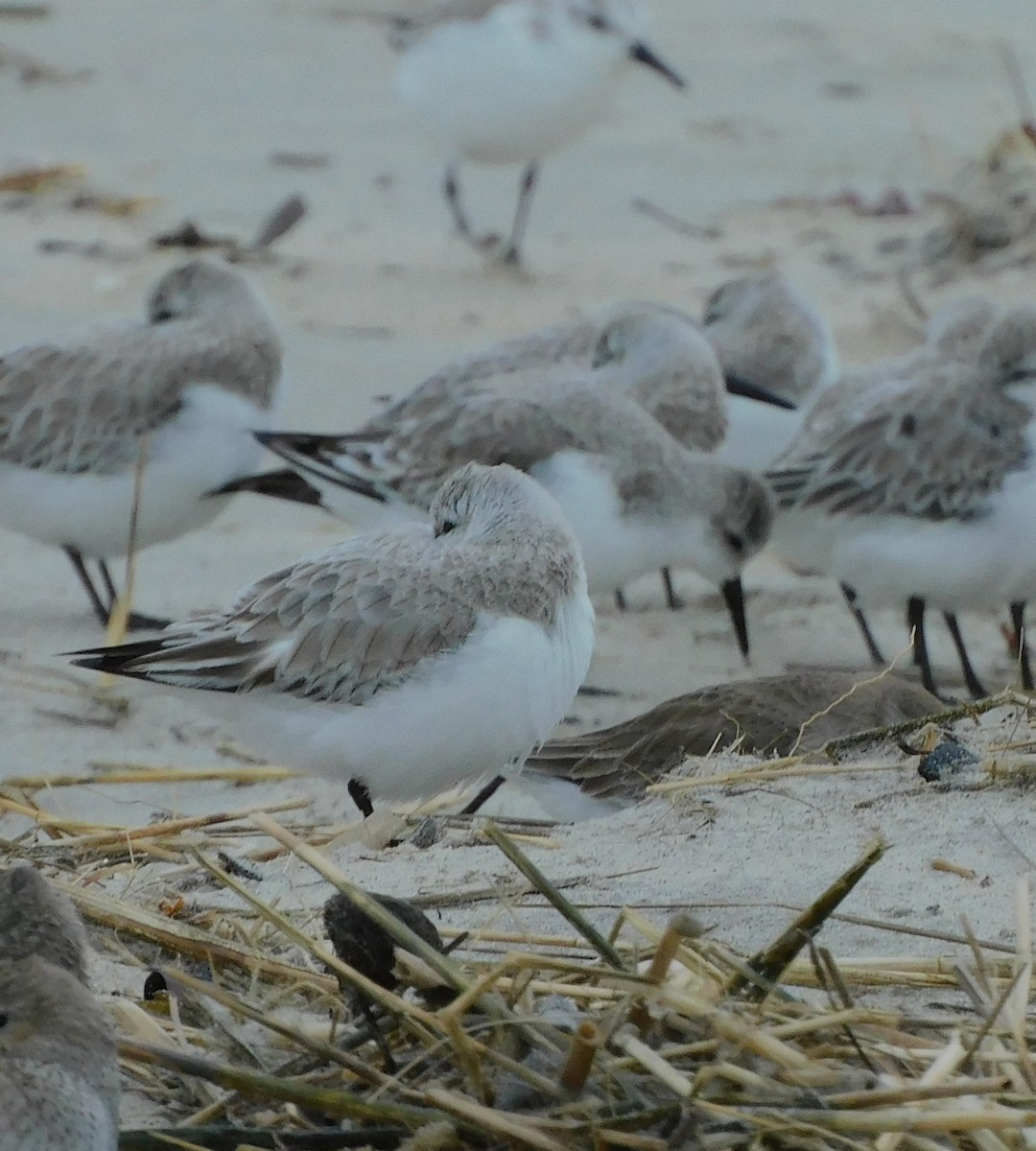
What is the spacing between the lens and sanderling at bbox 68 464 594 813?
408 centimetres

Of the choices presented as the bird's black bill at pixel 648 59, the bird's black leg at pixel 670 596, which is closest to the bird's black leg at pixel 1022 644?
the bird's black leg at pixel 670 596

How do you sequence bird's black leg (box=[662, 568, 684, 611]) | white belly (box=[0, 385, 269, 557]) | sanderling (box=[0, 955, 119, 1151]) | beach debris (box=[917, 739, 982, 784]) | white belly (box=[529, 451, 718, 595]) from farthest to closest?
bird's black leg (box=[662, 568, 684, 611]) → white belly (box=[0, 385, 269, 557]) → white belly (box=[529, 451, 718, 595]) → beach debris (box=[917, 739, 982, 784]) → sanderling (box=[0, 955, 119, 1151])

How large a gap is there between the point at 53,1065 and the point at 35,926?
220 mm

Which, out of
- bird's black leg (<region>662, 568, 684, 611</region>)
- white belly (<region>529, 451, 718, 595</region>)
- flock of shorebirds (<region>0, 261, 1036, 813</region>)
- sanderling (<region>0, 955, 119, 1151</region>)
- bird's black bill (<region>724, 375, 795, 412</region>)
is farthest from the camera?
bird's black bill (<region>724, 375, 795, 412</region>)

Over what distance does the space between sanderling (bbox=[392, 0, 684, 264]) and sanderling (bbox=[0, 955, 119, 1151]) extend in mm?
7806

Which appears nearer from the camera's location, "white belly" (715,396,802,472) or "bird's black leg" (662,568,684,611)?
"bird's black leg" (662,568,684,611)

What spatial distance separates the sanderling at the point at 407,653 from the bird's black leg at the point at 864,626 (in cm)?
221

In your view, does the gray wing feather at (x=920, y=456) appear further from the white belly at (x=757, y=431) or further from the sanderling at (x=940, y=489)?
the white belly at (x=757, y=431)

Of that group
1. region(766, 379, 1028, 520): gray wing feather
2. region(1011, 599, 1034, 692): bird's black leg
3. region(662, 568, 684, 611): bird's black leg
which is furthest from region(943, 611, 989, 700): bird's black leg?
region(662, 568, 684, 611): bird's black leg

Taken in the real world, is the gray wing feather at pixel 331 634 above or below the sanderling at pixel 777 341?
above

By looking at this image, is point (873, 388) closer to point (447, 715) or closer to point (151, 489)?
point (151, 489)

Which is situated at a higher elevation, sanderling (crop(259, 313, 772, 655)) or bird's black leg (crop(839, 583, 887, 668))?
sanderling (crop(259, 313, 772, 655))

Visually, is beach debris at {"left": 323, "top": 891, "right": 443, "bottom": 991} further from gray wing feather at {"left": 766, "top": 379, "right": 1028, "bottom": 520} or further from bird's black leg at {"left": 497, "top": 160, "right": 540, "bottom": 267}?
bird's black leg at {"left": 497, "top": 160, "right": 540, "bottom": 267}

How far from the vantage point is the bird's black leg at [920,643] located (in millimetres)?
6062
